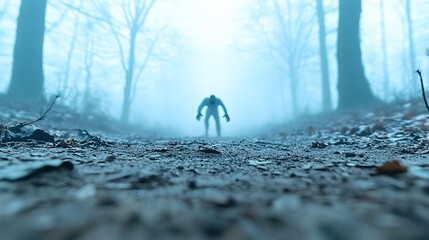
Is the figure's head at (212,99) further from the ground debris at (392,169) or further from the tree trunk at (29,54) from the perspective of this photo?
the ground debris at (392,169)

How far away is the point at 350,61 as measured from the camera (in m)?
8.45

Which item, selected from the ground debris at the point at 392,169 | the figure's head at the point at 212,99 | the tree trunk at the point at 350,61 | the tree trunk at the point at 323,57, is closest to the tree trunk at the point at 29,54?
the figure's head at the point at 212,99

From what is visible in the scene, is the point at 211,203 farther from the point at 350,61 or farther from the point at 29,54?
the point at 29,54

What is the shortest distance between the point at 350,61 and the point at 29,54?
983 centimetres

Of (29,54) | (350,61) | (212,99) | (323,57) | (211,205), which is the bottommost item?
(211,205)

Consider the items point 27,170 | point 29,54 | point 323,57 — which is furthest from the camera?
point 323,57

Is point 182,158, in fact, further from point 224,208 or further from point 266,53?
point 266,53

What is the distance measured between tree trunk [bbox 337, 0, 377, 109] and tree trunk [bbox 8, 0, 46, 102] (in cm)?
919

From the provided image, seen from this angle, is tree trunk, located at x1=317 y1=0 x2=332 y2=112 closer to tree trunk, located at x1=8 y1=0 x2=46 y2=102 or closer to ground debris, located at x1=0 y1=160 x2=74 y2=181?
tree trunk, located at x1=8 y1=0 x2=46 y2=102

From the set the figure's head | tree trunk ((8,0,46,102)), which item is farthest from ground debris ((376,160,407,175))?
tree trunk ((8,0,46,102))

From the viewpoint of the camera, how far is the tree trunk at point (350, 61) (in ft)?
27.1

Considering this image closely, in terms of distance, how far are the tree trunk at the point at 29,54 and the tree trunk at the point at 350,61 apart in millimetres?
9189

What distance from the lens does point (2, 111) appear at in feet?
19.8

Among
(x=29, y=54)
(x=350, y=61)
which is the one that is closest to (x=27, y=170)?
(x=29, y=54)
